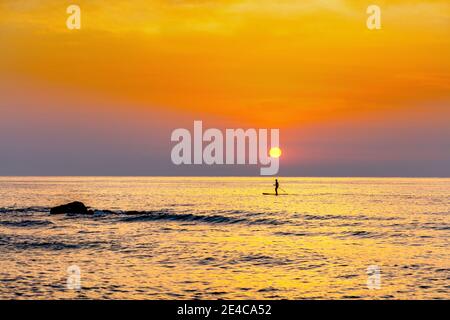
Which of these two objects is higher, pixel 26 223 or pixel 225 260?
pixel 225 260

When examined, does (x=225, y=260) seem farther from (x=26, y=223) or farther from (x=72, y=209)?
(x=72, y=209)

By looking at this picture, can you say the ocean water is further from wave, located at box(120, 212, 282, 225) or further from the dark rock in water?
the dark rock in water

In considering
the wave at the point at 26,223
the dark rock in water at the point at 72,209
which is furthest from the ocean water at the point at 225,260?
the dark rock in water at the point at 72,209

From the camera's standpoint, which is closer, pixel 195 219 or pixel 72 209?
pixel 195 219

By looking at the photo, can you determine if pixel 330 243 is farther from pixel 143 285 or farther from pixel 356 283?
pixel 143 285

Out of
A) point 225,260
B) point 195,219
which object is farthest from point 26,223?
point 225,260

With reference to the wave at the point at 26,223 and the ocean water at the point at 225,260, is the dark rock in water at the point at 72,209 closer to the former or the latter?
the wave at the point at 26,223

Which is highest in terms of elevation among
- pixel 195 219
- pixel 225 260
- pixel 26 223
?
pixel 225 260

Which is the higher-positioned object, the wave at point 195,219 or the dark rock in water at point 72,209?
the dark rock in water at point 72,209

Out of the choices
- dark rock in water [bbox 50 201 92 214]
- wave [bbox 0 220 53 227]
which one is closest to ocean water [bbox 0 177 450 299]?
wave [bbox 0 220 53 227]
